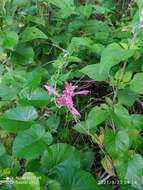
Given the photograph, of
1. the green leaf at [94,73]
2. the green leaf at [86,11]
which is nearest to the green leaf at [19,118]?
the green leaf at [94,73]

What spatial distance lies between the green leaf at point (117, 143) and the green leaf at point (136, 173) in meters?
0.05

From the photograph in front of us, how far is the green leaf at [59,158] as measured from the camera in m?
1.11

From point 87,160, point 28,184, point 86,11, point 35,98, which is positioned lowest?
point 87,160

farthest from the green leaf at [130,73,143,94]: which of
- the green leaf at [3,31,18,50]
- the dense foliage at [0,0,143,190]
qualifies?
the green leaf at [3,31,18,50]

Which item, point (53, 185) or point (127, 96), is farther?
point (127, 96)

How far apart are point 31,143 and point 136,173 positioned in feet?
0.97

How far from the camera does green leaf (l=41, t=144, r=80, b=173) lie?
111cm

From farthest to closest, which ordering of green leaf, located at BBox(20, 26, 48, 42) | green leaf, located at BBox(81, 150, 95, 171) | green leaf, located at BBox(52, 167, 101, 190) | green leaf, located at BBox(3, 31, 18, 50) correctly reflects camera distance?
green leaf, located at BBox(20, 26, 48, 42) < green leaf, located at BBox(3, 31, 18, 50) < green leaf, located at BBox(81, 150, 95, 171) < green leaf, located at BBox(52, 167, 101, 190)

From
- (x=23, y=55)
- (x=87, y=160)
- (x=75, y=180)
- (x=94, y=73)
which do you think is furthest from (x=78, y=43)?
(x=75, y=180)

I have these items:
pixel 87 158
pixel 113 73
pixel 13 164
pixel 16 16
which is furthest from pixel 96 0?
pixel 13 164

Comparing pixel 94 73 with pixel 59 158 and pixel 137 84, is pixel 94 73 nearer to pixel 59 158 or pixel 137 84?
pixel 137 84

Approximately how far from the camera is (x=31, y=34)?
165 cm

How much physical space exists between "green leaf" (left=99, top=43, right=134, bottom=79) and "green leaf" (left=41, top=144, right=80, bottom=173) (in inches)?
9.9

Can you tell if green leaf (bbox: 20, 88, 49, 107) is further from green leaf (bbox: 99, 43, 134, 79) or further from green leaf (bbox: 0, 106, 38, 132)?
green leaf (bbox: 99, 43, 134, 79)
